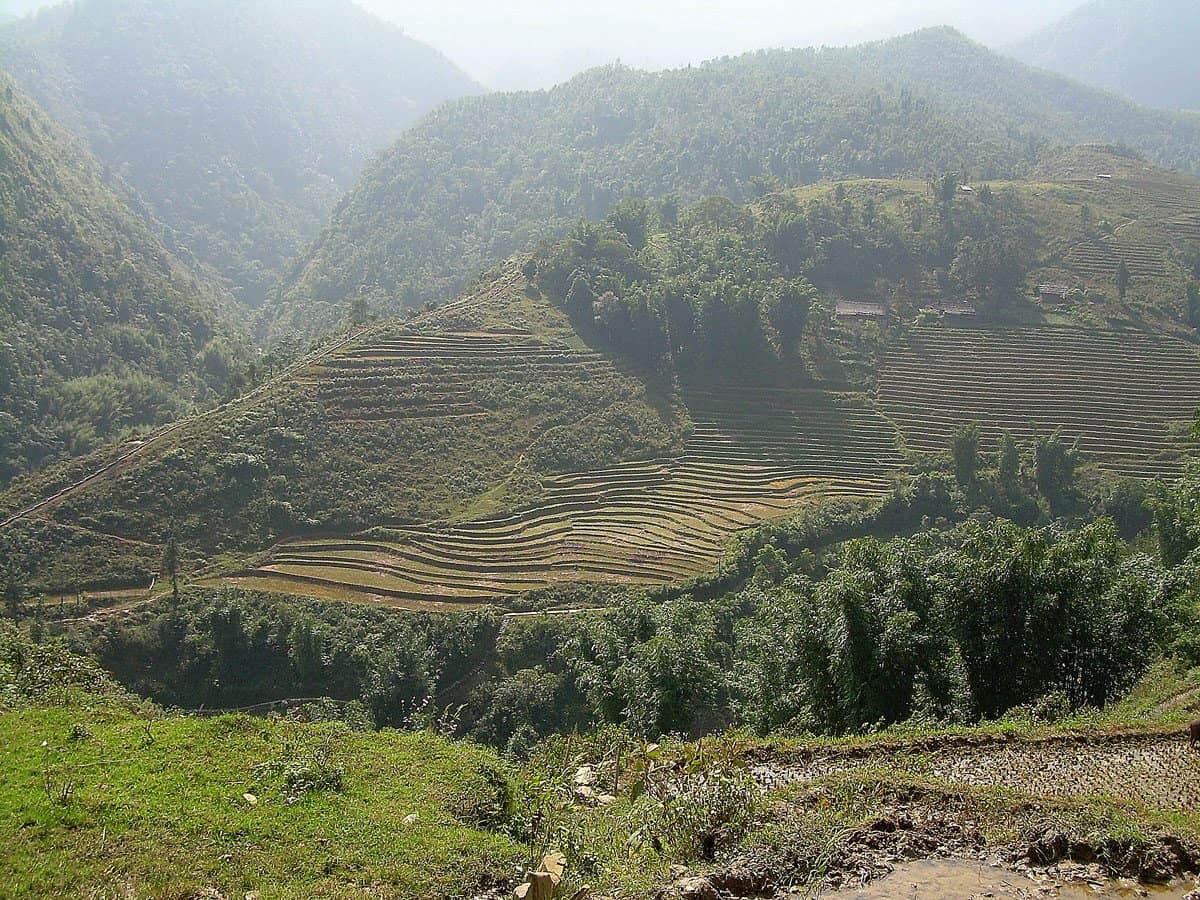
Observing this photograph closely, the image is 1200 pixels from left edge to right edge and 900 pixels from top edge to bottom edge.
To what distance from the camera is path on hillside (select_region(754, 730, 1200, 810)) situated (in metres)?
9.24

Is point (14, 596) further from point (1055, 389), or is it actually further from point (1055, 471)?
point (1055, 389)

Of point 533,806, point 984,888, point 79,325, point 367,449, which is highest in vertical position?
point 79,325

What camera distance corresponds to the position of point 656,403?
54.8 meters

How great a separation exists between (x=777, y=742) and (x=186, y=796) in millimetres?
7820

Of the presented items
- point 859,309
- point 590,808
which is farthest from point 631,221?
point 590,808

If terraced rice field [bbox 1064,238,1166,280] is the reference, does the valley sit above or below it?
below

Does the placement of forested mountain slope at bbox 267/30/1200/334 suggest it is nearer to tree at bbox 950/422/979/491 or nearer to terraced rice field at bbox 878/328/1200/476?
terraced rice field at bbox 878/328/1200/476

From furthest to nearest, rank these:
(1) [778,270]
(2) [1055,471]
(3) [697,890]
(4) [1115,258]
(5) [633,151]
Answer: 1. (5) [633,151]
2. (1) [778,270]
3. (4) [1115,258]
4. (2) [1055,471]
5. (3) [697,890]

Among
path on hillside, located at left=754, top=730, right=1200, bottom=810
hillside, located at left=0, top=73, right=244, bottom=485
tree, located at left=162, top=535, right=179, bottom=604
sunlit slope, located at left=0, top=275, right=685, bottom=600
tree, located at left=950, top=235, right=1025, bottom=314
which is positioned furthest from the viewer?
tree, located at left=950, top=235, right=1025, bottom=314

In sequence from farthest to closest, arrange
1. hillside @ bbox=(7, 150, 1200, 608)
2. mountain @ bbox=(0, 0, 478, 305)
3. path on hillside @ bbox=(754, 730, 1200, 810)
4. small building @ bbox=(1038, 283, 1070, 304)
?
1. mountain @ bbox=(0, 0, 478, 305)
2. small building @ bbox=(1038, 283, 1070, 304)
3. hillside @ bbox=(7, 150, 1200, 608)
4. path on hillside @ bbox=(754, 730, 1200, 810)

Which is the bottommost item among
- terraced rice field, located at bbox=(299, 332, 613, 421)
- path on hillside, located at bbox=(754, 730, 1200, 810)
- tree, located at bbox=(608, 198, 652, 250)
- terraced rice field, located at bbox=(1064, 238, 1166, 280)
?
path on hillside, located at bbox=(754, 730, 1200, 810)

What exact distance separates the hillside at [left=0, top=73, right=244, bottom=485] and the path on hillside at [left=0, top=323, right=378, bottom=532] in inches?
719

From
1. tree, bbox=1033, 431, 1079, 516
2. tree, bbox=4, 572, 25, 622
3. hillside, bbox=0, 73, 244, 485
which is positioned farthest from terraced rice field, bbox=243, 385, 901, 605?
hillside, bbox=0, 73, 244, 485

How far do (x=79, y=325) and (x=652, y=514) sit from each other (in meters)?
59.5
